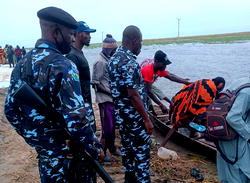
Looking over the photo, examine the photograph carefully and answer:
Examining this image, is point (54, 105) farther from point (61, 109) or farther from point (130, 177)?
point (130, 177)

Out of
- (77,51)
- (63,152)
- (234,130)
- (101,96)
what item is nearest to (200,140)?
(101,96)

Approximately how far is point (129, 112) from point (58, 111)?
139cm

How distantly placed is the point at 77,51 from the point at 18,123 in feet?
4.64

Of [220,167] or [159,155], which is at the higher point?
[220,167]

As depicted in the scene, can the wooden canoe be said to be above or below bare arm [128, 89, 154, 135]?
below

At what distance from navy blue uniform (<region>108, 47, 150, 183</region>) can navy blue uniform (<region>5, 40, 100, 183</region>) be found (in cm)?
114

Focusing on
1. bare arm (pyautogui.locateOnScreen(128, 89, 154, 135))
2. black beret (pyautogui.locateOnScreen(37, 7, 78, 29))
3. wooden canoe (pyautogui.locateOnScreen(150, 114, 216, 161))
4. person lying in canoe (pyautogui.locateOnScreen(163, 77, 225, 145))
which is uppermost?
black beret (pyautogui.locateOnScreen(37, 7, 78, 29))

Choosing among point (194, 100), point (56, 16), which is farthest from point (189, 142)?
point (56, 16)

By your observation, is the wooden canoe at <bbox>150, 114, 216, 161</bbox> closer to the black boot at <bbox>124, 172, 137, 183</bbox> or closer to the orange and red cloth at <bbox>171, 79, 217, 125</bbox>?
the orange and red cloth at <bbox>171, 79, 217, 125</bbox>

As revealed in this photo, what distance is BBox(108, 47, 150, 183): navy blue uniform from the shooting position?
3324 millimetres

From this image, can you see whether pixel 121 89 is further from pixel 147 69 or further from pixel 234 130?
pixel 147 69

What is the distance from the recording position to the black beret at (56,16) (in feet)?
7.14

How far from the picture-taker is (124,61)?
3.33 m

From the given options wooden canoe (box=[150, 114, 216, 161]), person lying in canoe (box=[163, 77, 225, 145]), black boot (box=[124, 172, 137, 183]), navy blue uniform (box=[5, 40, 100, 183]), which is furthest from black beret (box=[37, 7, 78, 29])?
wooden canoe (box=[150, 114, 216, 161])
